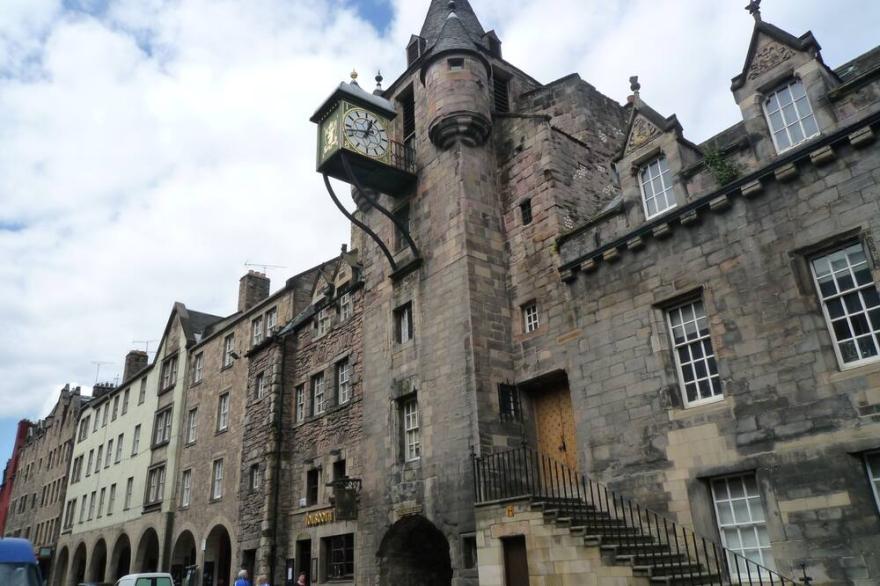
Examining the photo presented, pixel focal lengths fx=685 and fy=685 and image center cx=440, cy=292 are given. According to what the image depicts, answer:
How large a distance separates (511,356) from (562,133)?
6140 mm

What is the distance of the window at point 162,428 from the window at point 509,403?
2188 centimetres

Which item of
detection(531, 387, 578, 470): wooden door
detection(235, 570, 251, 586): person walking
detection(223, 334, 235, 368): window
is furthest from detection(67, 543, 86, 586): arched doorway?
detection(531, 387, 578, 470): wooden door

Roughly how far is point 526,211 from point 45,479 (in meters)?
45.9

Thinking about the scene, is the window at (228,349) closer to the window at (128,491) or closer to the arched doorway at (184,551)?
the arched doorway at (184,551)

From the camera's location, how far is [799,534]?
10234mm

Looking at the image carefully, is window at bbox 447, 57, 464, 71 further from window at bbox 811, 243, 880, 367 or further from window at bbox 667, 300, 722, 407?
window at bbox 811, 243, 880, 367

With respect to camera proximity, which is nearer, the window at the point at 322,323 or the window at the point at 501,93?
the window at the point at 501,93

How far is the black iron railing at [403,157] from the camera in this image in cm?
1984

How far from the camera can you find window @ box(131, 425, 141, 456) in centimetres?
3532

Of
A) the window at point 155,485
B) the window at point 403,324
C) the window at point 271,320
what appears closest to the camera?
the window at point 403,324

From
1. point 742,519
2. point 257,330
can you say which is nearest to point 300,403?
point 257,330

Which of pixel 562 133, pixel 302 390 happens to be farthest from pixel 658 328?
pixel 302 390

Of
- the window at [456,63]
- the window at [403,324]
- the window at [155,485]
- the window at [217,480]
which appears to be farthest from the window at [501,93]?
the window at [155,485]

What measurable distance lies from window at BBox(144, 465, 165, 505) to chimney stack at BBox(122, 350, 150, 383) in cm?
1130
